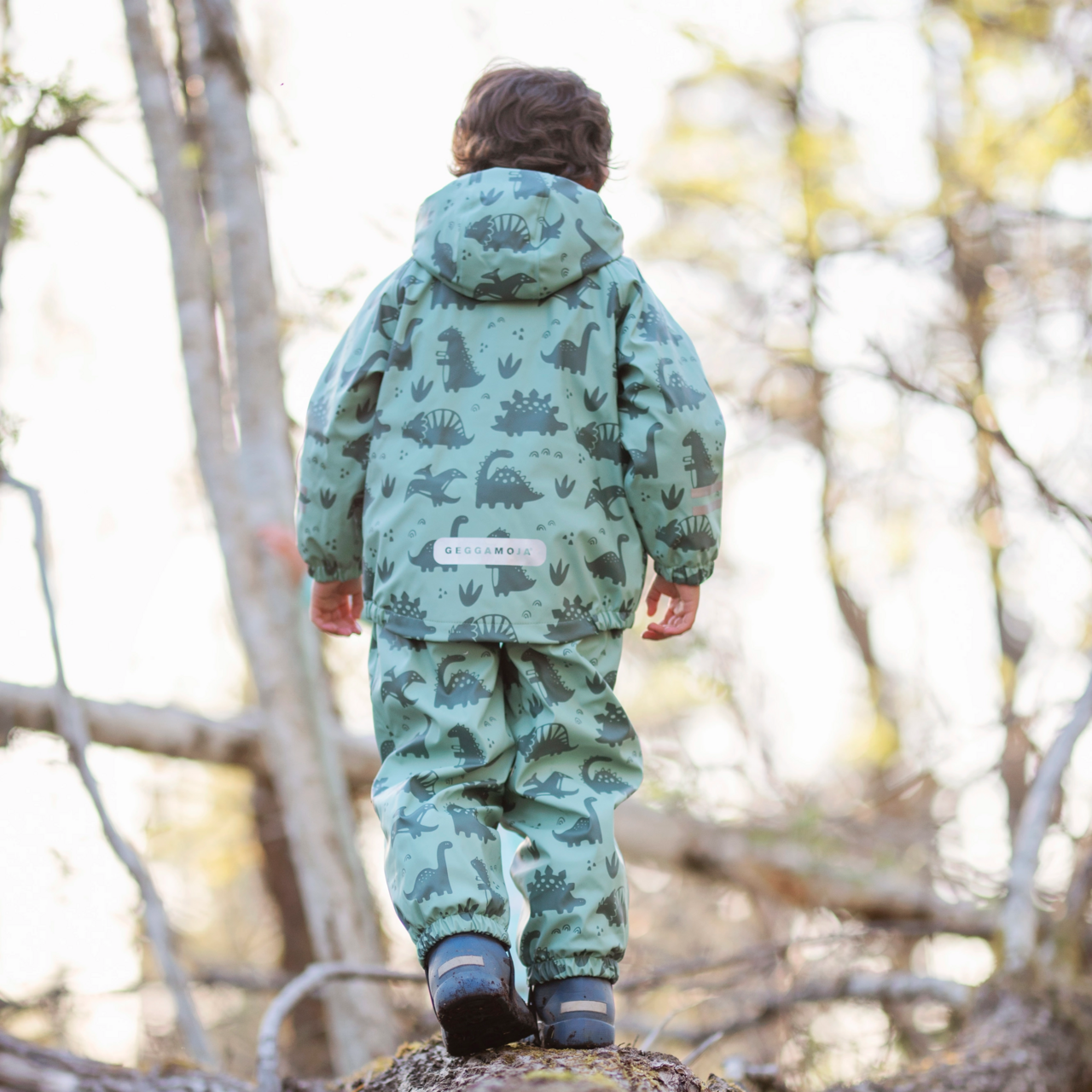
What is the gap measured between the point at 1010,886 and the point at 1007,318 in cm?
449

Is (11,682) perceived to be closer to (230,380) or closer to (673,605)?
(230,380)

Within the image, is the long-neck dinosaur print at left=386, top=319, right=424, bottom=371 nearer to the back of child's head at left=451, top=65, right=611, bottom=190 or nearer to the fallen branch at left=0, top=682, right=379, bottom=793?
the back of child's head at left=451, top=65, right=611, bottom=190

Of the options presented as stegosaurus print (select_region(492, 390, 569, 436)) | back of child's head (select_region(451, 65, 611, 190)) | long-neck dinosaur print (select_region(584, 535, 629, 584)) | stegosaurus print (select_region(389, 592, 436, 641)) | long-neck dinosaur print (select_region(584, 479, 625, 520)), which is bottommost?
stegosaurus print (select_region(389, 592, 436, 641))

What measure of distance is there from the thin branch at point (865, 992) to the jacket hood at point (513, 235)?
282 centimetres

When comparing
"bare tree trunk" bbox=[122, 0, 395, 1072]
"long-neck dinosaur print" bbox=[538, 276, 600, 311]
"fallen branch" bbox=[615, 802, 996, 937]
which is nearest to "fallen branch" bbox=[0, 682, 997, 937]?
"fallen branch" bbox=[615, 802, 996, 937]

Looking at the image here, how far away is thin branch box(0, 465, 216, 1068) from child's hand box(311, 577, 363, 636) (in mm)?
1323

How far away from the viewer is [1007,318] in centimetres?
713

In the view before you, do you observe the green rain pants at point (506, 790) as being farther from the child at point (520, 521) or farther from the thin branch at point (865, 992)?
the thin branch at point (865, 992)

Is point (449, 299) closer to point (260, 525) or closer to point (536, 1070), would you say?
point (536, 1070)

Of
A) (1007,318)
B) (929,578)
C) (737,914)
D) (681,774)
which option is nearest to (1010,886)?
(681,774)

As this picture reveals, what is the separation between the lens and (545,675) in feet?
6.18

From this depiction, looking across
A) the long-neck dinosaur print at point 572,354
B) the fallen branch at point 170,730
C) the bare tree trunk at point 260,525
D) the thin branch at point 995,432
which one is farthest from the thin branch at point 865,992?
the long-neck dinosaur print at point 572,354

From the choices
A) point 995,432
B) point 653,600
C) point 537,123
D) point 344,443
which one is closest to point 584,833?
point 653,600

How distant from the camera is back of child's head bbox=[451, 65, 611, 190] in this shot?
2.01 meters
